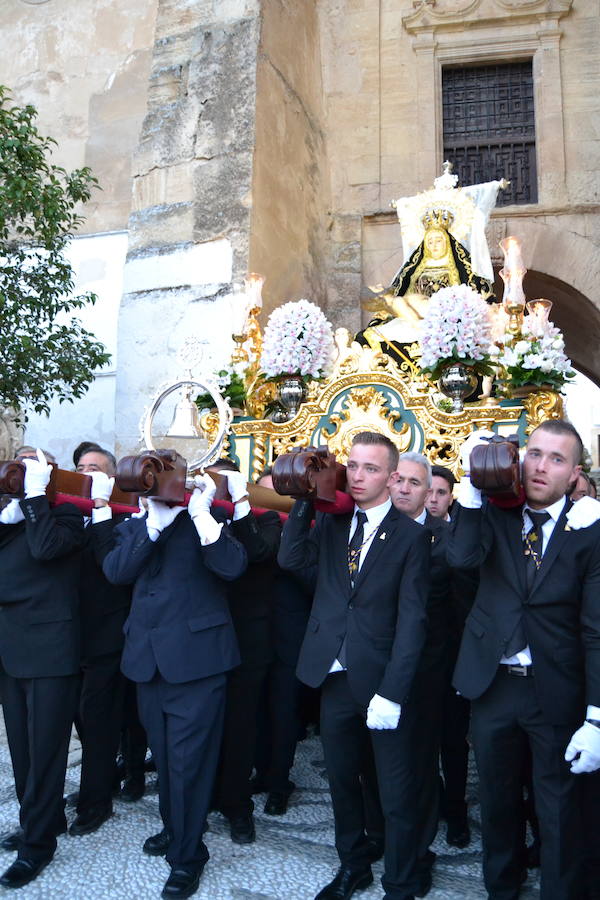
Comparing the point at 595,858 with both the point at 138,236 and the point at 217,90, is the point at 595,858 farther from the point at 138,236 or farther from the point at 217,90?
the point at 217,90

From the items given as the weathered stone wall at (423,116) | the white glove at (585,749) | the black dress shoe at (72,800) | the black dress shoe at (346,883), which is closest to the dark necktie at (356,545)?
the white glove at (585,749)

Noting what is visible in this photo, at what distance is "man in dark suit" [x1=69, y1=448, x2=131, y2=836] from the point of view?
3785 millimetres

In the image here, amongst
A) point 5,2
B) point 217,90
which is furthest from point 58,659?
point 5,2

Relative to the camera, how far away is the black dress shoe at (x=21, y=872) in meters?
3.18

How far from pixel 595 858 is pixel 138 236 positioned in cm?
740

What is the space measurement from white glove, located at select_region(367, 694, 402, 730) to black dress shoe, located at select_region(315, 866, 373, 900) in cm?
67

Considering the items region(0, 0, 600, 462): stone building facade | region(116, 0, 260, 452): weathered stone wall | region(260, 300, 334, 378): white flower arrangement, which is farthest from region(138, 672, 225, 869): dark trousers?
region(0, 0, 600, 462): stone building facade

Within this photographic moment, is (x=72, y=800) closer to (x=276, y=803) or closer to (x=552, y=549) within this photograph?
(x=276, y=803)

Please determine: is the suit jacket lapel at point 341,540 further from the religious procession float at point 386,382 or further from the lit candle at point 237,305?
the lit candle at point 237,305

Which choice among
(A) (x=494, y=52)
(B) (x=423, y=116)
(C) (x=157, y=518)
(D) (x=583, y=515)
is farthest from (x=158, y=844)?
(A) (x=494, y=52)

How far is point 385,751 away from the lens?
3072 mm

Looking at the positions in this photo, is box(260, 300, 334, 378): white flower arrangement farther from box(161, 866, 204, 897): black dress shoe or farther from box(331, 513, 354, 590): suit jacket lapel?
box(161, 866, 204, 897): black dress shoe

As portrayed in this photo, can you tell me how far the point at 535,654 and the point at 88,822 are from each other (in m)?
2.21

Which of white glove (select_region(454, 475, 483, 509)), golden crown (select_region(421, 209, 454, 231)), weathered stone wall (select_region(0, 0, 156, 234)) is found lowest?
white glove (select_region(454, 475, 483, 509))
